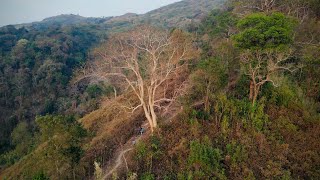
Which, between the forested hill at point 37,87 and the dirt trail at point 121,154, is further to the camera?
the forested hill at point 37,87

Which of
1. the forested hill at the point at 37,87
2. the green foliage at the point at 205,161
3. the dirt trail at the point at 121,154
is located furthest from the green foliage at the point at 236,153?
the forested hill at the point at 37,87

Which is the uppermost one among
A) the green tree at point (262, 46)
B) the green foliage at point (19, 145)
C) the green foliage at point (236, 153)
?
the green tree at point (262, 46)

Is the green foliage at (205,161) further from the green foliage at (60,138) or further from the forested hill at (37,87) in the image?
the forested hill at (37,87)

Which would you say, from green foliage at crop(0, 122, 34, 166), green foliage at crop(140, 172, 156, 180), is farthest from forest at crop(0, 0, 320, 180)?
green foliage at crop(0, 122, 34, 166)

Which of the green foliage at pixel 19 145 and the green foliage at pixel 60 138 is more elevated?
the green foliage at pixel 60 138

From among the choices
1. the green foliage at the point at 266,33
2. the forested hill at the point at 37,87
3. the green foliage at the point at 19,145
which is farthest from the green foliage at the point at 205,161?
the forested hill at the point at 37,87

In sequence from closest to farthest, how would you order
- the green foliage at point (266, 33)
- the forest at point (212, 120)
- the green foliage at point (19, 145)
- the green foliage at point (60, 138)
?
1. the green foliage at point (60, 138)
2. the forest at point (212, 120)
3. the green foliage at point (266, 33)
4. the green foliage at point (19, 145)

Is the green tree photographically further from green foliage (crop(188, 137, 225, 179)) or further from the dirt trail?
the dirt trail

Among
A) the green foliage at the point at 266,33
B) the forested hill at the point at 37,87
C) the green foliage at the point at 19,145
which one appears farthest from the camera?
the forested hill at the point at 37,87
